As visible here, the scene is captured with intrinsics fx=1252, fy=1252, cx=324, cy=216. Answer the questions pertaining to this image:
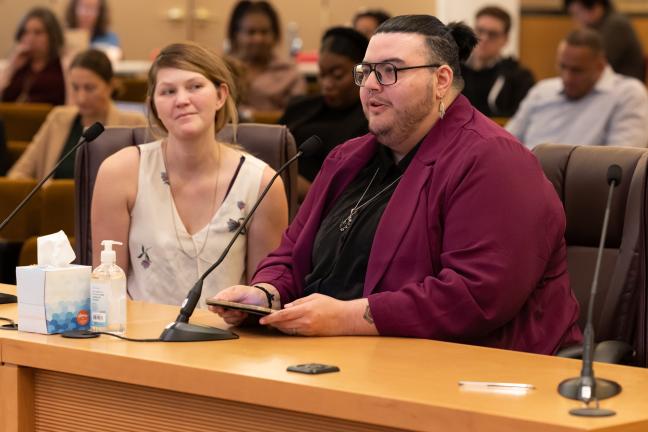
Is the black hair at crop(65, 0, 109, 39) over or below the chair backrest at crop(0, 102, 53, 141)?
over

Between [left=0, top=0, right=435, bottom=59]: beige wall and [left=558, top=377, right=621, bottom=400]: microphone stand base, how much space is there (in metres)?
8.46

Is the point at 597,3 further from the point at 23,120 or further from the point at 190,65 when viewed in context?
the point at 190,65

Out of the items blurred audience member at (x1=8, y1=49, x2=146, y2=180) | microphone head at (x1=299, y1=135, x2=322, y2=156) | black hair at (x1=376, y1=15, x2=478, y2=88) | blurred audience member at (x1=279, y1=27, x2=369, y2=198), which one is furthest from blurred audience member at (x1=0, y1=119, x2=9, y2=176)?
black hair at (x1=376, y1=15, x2=478, y2=88)

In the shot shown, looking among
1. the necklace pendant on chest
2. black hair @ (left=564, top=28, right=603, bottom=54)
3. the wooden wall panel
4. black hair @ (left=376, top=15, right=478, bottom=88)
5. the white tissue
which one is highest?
black hair @ (left=564, top=28, right=603, bottom=54)

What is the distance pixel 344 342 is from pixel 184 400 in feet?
1.10

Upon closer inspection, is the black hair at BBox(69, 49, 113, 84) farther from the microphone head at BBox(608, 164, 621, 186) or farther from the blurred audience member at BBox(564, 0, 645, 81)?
the blurred audience member at BBox(564, 0, 645, 81)

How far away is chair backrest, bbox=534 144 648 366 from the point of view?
2605mm

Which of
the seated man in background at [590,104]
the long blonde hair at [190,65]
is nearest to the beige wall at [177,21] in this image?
the seated man in background at [590,104]

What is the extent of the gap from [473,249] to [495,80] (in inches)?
172

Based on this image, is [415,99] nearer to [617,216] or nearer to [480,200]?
[480,200]

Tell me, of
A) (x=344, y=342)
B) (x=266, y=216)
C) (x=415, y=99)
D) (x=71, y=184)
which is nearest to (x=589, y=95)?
(x=71, y=184)

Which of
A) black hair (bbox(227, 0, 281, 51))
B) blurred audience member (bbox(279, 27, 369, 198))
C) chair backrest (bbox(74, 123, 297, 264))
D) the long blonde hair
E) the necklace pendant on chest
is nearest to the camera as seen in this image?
the necklace pendant on chest

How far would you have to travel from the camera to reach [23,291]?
93.7 inches

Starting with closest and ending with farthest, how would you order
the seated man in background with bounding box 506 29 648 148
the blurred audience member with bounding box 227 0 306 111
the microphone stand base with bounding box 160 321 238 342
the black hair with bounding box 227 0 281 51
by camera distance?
the microphone stand base with bounding box 160 321 238 342
the seated man in background with bounding box 506 29 648 148
the blurred audience member with bounding box 227 0 306 111
the black hair with bounding box 227 0 281 51
